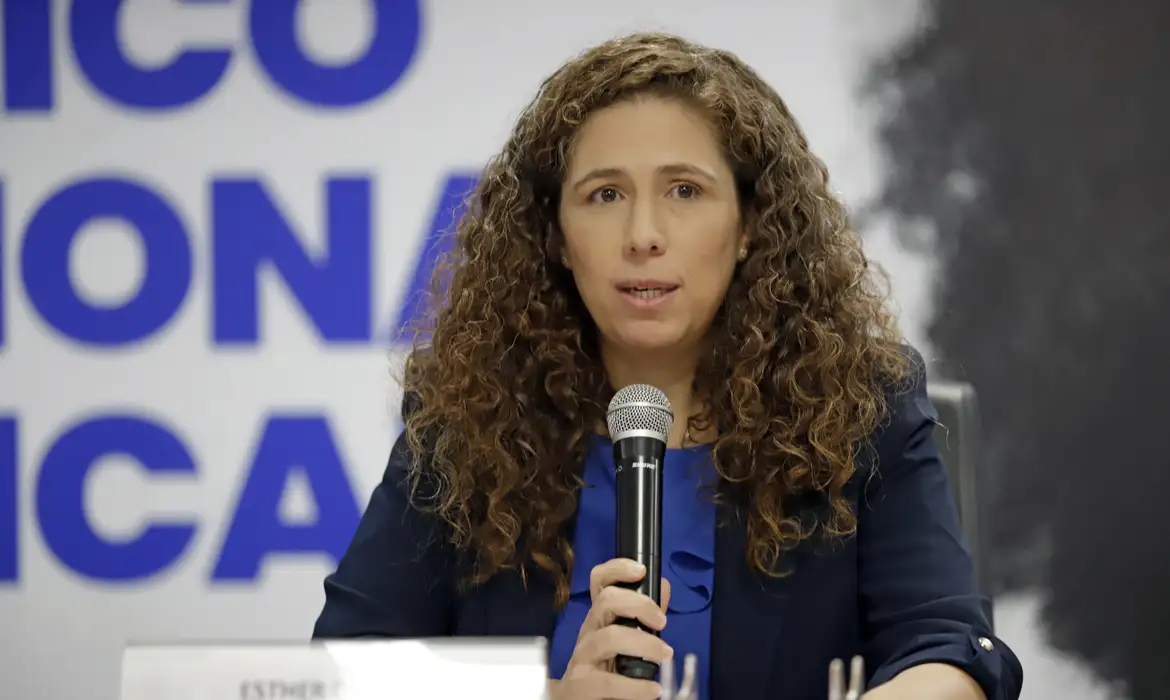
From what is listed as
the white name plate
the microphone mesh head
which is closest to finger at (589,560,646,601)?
the microphone mesh head

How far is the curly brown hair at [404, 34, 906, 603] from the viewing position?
67.7 inches

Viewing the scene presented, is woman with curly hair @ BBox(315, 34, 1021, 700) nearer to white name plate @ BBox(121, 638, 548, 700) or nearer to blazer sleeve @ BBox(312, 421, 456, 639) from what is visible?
blazer sleeve @ BBox(312, 421, 456, 639)

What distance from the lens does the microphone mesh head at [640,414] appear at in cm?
132

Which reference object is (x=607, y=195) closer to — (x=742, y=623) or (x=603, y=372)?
(x=603, y=372)

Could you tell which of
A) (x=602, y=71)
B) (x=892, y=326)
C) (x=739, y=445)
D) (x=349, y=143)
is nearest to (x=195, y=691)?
(x=739, y=445)

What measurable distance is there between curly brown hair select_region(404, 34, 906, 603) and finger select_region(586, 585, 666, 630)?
0.48 m

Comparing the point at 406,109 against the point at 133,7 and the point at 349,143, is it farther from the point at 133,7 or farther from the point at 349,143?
the point at 133,7

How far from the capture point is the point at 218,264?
9.86 feet

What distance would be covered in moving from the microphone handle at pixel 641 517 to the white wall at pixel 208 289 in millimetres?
1756

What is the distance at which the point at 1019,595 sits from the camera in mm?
2844

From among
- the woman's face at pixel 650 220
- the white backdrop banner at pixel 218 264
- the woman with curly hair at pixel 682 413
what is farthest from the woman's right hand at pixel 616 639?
the white backdrop banner at pixel 218 264

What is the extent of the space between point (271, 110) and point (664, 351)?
158 cm

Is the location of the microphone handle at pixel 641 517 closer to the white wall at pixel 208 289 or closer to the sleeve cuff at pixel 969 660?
the sleeve cuff at pixel 969 660

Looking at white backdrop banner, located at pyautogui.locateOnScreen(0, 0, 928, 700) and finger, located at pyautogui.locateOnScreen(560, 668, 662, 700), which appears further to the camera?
white backdrop banner, located at pyautogui.locateOnScreen(0, 0, 928, 700)
